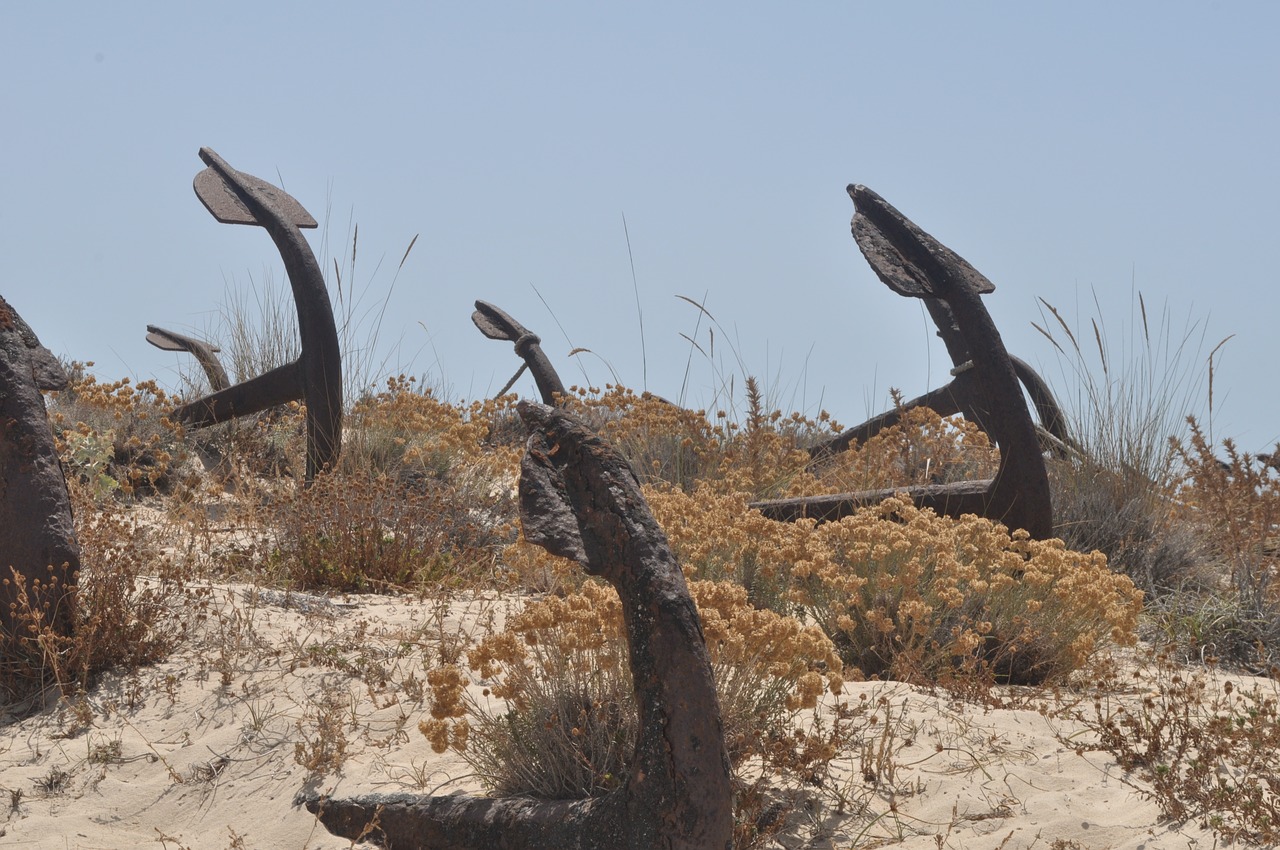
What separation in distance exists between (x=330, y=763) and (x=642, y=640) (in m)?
1.59

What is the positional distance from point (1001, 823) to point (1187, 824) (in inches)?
19.2

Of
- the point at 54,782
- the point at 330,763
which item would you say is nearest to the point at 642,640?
the point at 330,763

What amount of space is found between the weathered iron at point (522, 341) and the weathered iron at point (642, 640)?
5.81 metres

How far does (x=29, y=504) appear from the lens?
159 inches

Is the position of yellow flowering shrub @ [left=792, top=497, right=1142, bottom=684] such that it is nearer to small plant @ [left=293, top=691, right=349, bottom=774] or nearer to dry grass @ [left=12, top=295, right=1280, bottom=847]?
dry grass @ [left=12, top=295, right=1280, bottom=847]

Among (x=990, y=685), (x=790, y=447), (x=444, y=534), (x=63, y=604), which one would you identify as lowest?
(x=990, y=685)

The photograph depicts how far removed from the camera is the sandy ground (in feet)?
10.1

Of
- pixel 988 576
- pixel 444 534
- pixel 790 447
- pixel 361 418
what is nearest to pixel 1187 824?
pixel 988 576

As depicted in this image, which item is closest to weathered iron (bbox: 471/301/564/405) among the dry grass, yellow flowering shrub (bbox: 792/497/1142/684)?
the dry grass

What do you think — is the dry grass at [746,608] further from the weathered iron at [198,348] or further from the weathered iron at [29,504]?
the weathered iron at [198,348]

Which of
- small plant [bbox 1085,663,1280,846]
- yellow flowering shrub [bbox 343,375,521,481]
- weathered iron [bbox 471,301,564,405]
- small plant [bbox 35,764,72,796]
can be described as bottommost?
small plant [bbox 35,764,72,796]

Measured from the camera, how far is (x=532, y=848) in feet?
8.77

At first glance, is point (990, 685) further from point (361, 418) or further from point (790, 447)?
point (361, 418)

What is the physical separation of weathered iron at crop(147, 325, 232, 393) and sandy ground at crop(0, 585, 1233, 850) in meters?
5.80
